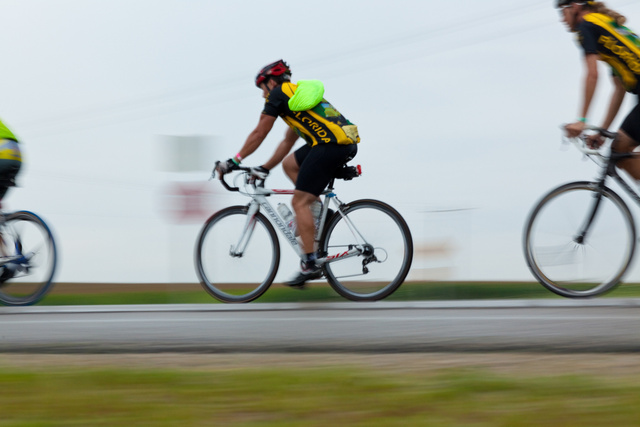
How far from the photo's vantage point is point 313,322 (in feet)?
15.2

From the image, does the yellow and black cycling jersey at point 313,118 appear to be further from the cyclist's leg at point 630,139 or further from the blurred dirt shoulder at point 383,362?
the blurred dirt shoulder at point 383,362

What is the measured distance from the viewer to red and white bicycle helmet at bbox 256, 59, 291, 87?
660 cm

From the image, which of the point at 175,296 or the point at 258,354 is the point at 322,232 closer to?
the point at 258,354

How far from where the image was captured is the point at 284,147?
694cm

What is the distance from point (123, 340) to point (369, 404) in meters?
2.00

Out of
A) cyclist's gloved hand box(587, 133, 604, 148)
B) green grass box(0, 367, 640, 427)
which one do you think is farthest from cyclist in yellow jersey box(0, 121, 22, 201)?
cyclist's gloved hand box(587, 133, 604, 148)

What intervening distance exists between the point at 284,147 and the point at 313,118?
1.88 feet

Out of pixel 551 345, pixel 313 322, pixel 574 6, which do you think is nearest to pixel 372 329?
pixel 313 322

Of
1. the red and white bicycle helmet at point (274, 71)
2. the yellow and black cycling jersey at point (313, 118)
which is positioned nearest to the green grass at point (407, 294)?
the yellow and black cycling jersey at point (313, 118)

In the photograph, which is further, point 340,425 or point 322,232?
point 322,232

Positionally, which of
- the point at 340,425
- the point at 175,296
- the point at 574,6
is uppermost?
the point at 574,6

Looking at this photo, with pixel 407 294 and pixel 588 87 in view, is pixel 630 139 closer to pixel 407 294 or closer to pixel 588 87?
pixel 588 87

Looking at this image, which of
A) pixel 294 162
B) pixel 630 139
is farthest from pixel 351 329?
pixel 294 162

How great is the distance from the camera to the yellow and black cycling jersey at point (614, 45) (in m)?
5.68
